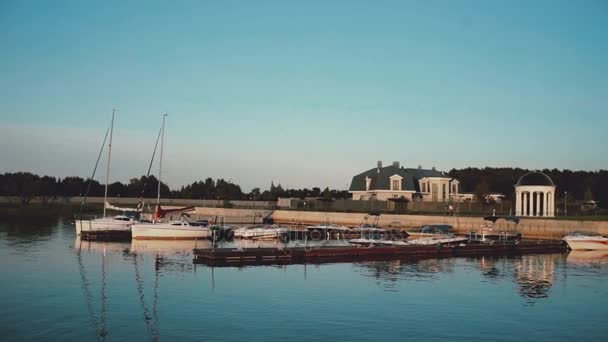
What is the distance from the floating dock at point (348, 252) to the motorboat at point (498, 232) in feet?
14.9

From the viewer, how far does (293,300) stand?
3123 cm

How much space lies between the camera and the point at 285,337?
2350 centimetres

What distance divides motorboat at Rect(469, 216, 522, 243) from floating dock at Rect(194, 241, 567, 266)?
178 inches

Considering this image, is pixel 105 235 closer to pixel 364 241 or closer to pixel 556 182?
pixel 364 241

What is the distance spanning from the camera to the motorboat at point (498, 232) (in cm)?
6978

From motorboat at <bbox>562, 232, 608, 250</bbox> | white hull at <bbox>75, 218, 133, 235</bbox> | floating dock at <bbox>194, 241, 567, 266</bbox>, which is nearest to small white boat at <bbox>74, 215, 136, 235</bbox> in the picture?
white hull at <bbox>75, 218, 133, 235</bbox>

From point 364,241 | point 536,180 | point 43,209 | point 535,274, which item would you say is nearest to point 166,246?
point 364,241

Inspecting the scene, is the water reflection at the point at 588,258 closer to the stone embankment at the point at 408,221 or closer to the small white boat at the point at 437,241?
the small white boat at the point at 437,241

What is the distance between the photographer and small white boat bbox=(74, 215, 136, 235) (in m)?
64.4

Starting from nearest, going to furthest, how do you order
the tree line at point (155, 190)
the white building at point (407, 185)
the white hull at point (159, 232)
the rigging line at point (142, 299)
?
A: 1. the rigging line at point (142, 299)
2. the white hull at point (159, 232)
3. the white building at point (407, 185)
4. the tree line at point (155, 190)

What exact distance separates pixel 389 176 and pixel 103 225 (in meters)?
55.6

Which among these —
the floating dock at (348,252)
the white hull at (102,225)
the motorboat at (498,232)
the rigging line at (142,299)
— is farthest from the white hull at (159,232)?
the motorboat at (498,232)

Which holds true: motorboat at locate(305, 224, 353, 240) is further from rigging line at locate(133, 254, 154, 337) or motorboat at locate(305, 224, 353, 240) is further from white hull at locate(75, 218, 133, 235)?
rigging line at locate(133, 254, 154, 337)

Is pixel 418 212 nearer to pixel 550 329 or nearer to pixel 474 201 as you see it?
pixel 474 201
